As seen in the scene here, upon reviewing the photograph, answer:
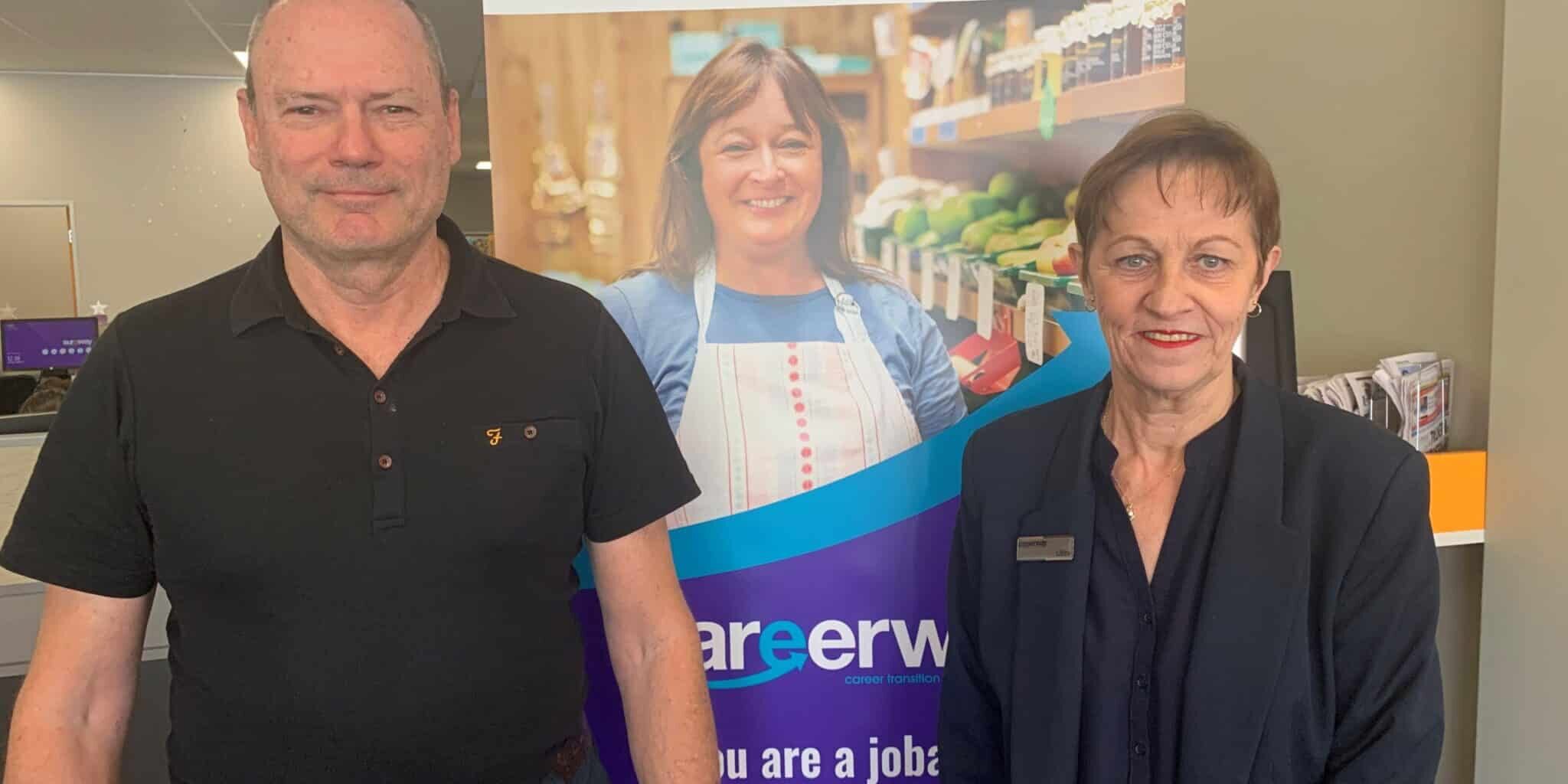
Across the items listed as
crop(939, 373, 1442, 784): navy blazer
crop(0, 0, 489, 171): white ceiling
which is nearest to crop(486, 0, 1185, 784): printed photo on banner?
crop(939, 373, 1442, 784): navy blazer

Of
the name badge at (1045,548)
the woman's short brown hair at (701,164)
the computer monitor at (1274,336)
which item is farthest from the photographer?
the computer monitor at (1274,336)

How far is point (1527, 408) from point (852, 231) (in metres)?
1.73

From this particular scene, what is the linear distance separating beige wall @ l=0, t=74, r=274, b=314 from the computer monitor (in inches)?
304

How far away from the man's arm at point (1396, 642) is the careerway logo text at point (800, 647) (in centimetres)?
69

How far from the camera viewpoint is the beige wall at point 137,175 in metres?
7.93

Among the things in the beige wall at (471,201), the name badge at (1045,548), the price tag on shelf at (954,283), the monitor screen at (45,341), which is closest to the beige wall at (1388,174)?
the price tag on shelf at (954,283)

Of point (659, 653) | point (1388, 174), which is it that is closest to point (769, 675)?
point (659, 653)

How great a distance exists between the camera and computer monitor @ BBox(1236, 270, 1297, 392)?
7.11 ft

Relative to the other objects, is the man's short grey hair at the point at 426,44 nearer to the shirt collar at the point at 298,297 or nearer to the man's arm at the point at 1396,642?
the shirt collar at the point at 298,297

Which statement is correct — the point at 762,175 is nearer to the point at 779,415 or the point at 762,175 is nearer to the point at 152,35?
the point at 779,415

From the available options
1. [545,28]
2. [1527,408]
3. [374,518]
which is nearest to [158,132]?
[545,28]

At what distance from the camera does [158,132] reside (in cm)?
805

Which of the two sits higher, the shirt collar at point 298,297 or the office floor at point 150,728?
the shirt collar at point 298,297

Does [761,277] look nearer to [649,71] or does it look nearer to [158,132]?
[649,71]
